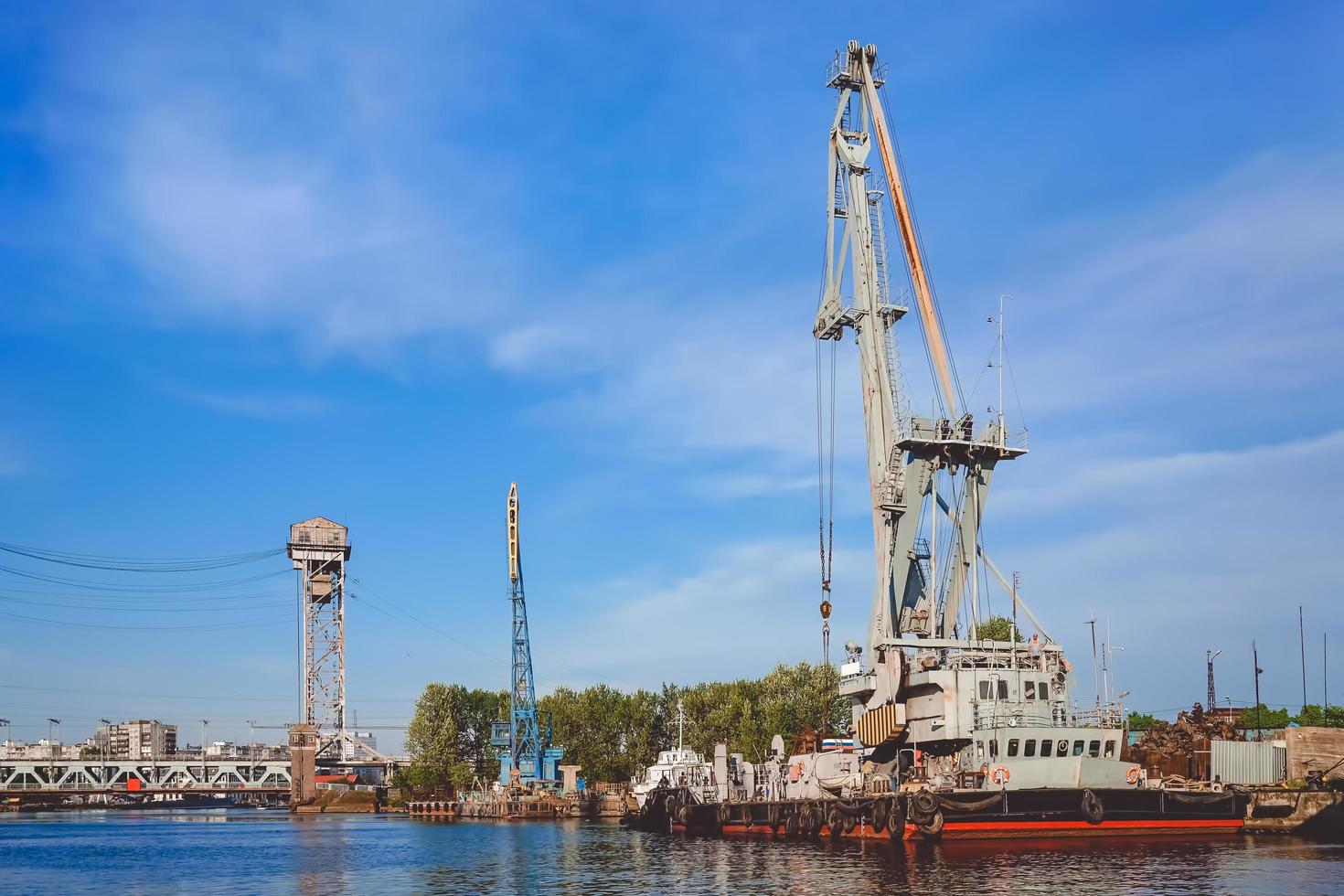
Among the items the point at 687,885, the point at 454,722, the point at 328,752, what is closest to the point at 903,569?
the point at 687,885

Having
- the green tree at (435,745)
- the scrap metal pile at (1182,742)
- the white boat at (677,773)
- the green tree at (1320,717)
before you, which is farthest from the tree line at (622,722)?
the green tree at (1320,717)

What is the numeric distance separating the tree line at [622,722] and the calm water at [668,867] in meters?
41.2

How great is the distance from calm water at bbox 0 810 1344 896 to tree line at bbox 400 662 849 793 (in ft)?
135

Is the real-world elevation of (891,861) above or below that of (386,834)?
above

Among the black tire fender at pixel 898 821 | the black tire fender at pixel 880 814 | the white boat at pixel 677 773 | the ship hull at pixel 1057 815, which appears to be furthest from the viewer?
the white boat at pixel 677 773

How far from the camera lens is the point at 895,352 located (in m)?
76.6

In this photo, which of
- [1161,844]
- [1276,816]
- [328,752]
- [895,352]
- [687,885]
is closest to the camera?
[687,885]

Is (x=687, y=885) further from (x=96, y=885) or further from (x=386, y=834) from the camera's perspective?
(x=386, y=834)

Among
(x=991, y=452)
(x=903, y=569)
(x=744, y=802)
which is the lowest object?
(x=744, y=802)

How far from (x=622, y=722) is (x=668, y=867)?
96911 mm

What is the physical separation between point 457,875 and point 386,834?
47.4 meters

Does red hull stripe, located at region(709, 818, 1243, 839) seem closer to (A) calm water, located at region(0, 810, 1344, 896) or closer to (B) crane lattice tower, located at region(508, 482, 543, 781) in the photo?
(A) calm water, located at region(0, 810, 1344, 896)

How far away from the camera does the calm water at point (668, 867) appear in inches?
1756

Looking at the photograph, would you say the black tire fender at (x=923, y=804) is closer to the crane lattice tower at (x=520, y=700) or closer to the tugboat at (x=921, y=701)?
the tugboat at (x=921, y=701)
